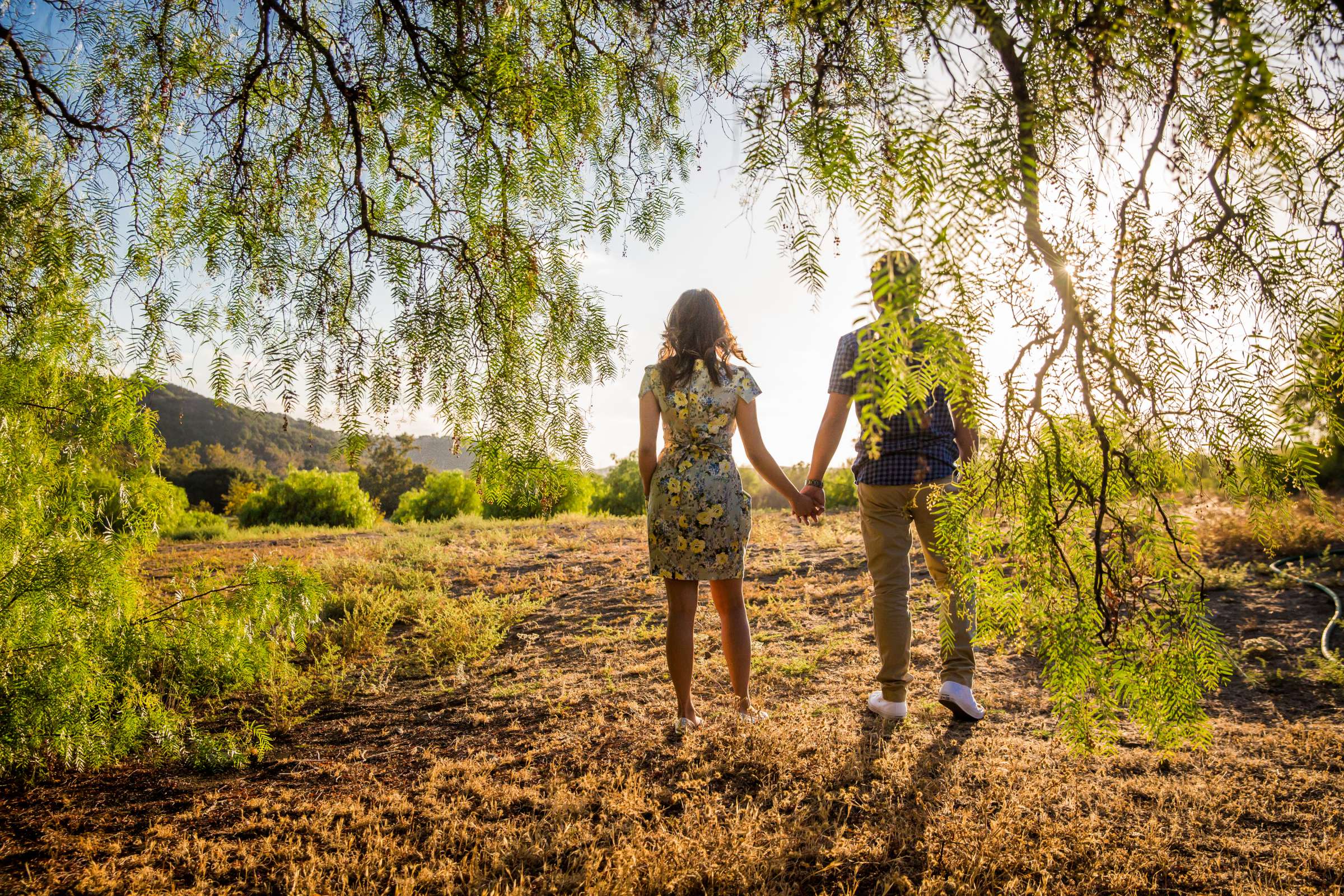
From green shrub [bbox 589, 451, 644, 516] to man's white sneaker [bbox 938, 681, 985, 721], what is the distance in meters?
17.9

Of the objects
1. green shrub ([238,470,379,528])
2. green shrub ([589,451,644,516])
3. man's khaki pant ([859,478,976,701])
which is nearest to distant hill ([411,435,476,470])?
man's khaki pant ([859,478,976,701])

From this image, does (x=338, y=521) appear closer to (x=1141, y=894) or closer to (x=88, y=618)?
(x=88, y=618)

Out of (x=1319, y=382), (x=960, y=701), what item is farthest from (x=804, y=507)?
(x=1319, y=382)

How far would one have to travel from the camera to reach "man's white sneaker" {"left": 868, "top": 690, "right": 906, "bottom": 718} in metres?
3.20

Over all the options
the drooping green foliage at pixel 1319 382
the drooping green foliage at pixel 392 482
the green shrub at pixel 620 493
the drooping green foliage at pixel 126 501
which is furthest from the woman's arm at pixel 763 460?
the green shrub at pixel 620 493

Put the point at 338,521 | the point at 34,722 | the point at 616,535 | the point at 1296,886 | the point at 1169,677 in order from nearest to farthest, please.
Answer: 1. the point at 1169,677
2. the point at 1296,886
3. the point at 34,722
4. the point at 616,535
5. the point at 338,521

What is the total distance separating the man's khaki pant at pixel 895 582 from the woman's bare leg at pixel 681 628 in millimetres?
871

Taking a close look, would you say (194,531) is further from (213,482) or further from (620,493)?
(213,482)

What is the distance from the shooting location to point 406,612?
18.6 feet

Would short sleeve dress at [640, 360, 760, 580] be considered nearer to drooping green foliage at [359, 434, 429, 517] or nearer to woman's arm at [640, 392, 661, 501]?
woman's arm at [640, 392, 661, 501]

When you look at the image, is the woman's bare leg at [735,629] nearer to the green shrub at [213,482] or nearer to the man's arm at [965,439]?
the man's arm at [965,439]

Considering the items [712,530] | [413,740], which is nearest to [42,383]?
[413,740]

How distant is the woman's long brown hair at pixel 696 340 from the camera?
301 centimetres

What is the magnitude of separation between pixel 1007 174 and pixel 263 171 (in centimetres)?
287
